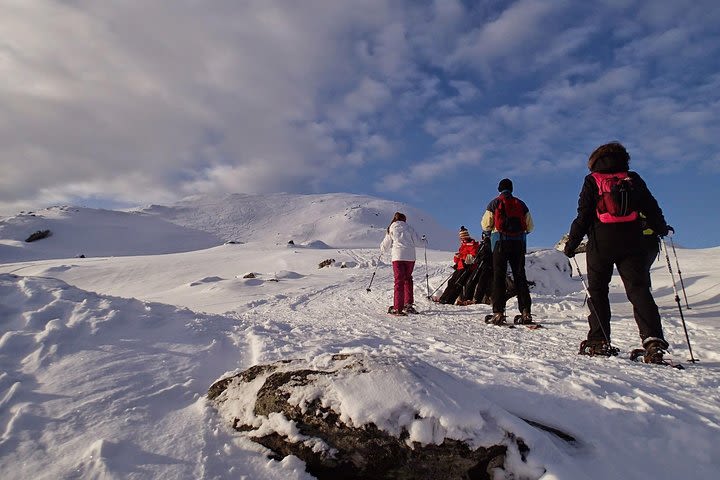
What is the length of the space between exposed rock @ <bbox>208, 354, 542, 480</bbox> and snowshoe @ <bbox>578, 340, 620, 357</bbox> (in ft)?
9.57

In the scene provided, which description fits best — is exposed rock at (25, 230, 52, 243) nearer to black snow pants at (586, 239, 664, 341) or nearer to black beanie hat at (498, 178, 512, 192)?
black beanie hat at (498, 178, 512, 192)

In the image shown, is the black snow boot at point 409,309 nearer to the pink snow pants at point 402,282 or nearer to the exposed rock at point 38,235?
the pink snow pants at point 402,282

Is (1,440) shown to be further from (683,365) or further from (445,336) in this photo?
(683,365)

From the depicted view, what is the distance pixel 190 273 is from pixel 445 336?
58.0 feet

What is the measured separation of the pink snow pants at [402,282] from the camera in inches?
311

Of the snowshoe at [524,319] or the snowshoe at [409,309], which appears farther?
the snowshoe at [409,309]

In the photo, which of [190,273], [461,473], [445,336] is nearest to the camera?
[461,473]

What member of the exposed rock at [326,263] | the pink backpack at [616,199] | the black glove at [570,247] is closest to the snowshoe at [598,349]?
the black glove at [570,247]

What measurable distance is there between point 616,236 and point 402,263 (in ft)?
14.2

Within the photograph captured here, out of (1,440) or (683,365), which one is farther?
(683,365)

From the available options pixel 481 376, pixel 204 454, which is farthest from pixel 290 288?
pixel 204 454

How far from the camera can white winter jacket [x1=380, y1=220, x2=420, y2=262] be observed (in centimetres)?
795

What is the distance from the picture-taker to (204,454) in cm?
200

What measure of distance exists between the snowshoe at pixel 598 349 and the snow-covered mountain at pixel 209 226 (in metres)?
35.0
